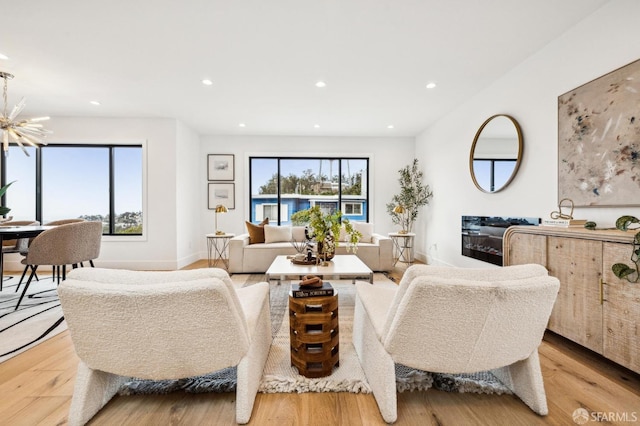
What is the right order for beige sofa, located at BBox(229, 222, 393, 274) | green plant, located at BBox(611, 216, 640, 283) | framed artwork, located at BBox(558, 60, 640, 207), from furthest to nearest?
beige sofa, located at BBox(229, 222, 393, 274), framed artwork, located at BBox(558, 60, 640, 207), green plant, located at BBox(611, 216, 640, 283)

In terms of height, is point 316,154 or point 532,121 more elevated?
point 316,154

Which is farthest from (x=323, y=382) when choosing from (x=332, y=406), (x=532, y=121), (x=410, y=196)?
(x=410, y=196)

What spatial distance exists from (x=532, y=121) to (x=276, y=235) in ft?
12.1

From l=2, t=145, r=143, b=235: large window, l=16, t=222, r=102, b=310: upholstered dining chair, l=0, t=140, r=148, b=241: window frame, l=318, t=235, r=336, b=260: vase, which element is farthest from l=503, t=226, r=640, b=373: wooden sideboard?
l=2, t=145, r=143, b=235: large window

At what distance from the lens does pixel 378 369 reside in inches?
55.5

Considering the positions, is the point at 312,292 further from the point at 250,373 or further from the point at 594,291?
the point at 594,291

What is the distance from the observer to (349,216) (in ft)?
20.4

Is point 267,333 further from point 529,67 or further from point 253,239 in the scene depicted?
point 529,67

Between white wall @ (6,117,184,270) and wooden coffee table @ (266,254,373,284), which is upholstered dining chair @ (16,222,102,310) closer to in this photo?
white wall @ (6,117,184,270)

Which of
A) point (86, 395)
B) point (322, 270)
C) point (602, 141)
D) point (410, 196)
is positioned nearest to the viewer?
point (86, 395)

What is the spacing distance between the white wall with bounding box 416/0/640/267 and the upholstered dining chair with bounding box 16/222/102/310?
4.85 m

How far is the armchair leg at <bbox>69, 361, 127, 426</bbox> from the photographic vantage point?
130cm

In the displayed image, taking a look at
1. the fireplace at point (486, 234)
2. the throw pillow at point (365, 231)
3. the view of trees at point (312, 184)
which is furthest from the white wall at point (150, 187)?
the fireplace at point (486, 234)

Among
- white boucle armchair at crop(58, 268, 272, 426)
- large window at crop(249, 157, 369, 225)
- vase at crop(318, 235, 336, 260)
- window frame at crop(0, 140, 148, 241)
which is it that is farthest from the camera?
large window at crop(249, 157, 369, 225)
